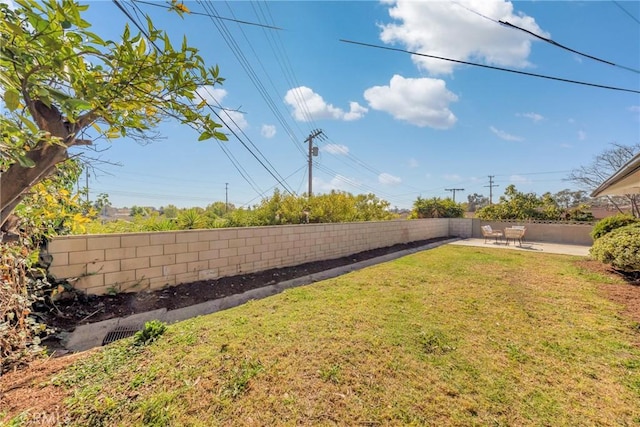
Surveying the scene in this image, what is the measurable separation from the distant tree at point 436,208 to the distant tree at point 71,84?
1645 cm

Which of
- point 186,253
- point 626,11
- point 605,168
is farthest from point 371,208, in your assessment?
point 605,168

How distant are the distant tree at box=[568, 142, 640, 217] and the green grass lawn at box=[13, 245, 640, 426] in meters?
20.3

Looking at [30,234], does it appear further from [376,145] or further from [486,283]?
[376,145]

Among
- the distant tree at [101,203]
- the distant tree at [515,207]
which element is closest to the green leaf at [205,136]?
the distant tree at [101,203]

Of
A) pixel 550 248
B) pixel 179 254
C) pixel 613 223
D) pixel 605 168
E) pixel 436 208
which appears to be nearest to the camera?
pixel 179 254

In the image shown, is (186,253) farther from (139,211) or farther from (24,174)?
(24,174)

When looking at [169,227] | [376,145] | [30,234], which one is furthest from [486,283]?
[376,145]

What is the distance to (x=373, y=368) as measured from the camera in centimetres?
231

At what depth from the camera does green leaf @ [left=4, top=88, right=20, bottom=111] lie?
0.70 metres

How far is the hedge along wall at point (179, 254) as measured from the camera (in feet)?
11.3

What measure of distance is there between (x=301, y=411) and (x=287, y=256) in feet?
14.9

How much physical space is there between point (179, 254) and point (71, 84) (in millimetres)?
3906

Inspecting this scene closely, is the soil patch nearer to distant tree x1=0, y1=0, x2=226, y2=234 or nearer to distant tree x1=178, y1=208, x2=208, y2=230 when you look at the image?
distant tree x1=0, y1=0, x2=226, y2=234

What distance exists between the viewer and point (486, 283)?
5.25 metres
